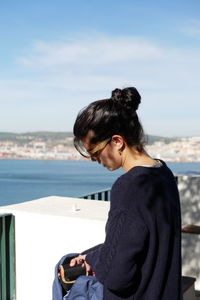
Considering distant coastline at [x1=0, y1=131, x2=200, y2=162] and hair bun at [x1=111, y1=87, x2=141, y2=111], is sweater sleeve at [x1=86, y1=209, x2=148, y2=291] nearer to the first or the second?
hair bun at [x1=111, y1=87, x2=141, y2=111]

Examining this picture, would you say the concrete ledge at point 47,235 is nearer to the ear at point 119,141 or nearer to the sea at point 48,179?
the ear at point 119,141

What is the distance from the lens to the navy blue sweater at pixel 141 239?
1582 mm

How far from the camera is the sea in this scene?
68250 millimetres

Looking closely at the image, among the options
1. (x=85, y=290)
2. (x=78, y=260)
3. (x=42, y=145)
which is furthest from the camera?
(x=42, y=145)

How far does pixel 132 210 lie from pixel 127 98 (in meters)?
0.40

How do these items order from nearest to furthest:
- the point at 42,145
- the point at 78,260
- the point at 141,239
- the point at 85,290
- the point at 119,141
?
the point at 141,239 < the point at 119,141 < the point at 85,290 < the point at 78,260 < the point at 42,145

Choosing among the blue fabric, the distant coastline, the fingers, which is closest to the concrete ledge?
the fingers

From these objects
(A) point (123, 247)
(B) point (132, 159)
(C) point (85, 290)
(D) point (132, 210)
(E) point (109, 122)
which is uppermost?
(E) point (109, 122)

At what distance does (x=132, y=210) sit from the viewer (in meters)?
1.59

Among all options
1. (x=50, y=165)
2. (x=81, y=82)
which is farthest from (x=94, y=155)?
A: (x=50, y=165)

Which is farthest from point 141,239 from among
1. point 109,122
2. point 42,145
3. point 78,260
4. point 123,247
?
point 42,145

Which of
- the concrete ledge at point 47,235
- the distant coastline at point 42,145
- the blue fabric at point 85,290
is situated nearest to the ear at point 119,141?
the blue fabric at point 85,290

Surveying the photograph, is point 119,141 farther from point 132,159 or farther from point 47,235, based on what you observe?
point 47,235

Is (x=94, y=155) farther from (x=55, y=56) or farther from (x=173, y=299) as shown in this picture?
(x=55, y=56)
